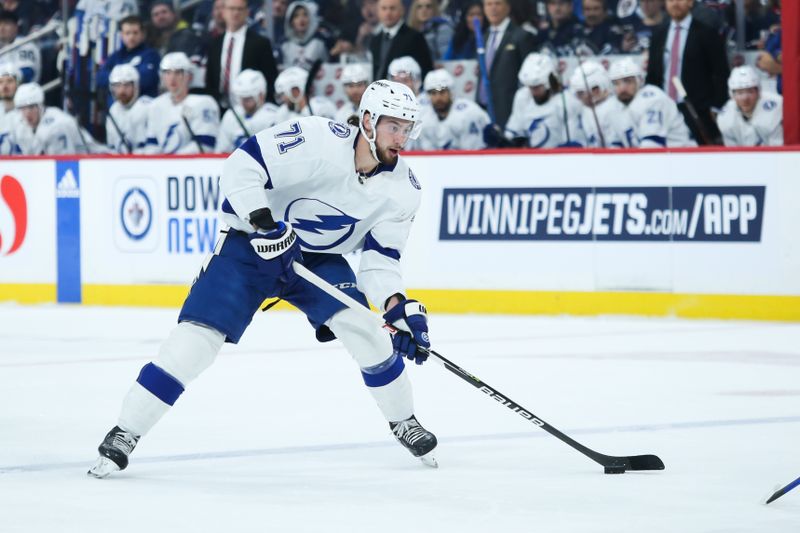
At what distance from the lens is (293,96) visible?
1083cm

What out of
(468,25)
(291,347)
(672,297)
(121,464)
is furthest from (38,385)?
(468,25)

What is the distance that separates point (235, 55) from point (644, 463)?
24.0 ft

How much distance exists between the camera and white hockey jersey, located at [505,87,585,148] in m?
10.1

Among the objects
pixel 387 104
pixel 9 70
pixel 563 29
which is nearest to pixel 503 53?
pixel 563 29

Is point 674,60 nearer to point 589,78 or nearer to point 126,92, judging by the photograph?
point 589,78

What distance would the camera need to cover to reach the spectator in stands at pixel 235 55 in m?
11.2

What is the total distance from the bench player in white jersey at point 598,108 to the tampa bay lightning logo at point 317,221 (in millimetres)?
5394

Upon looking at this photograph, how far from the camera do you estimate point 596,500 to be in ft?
13.6

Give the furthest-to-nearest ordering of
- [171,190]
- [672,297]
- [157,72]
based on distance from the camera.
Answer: [157,72] < [171,190] < [672,297]

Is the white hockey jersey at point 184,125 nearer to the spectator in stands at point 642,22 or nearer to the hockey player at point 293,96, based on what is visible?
the hockey player at point 293,96

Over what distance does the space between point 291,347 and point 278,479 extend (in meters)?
3.40

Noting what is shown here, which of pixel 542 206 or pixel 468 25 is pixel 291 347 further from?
pixel 468 25

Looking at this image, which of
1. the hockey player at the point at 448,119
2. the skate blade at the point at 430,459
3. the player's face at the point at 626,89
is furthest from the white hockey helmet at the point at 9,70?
the skate blade at the point at 430,459

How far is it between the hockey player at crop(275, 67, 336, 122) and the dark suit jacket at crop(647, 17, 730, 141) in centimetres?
249
